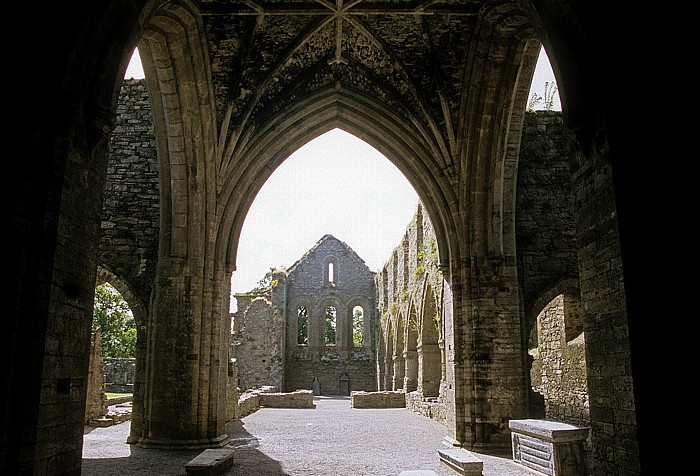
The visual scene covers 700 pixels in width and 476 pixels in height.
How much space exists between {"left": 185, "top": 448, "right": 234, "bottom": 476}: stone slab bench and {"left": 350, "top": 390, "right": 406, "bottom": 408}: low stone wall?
13121mm

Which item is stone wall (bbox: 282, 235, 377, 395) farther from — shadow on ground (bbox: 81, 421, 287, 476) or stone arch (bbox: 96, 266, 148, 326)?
shadow on ground (bbox: 81, 421, 287, 476)

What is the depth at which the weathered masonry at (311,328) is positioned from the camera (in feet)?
93.6

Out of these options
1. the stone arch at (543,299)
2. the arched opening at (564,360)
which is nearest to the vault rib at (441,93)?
the stone arch at (543,299)

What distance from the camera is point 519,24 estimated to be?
9.25m

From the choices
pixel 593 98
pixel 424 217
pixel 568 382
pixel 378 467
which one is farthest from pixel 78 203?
pixel 424 217

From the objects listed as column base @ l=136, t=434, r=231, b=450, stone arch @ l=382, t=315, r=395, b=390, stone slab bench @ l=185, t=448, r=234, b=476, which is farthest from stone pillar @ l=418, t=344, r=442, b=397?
stone slab bench @ l=185, t=448, r=234, b=476

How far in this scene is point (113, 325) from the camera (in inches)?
1336

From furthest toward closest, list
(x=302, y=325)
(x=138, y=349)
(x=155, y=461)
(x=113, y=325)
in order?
(x=113, y=325) < (x=302, y=325) < (x=138, y=349) < (x=155, y=461)

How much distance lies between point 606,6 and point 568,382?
10.1 meters

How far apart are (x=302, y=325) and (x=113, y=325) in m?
11.0

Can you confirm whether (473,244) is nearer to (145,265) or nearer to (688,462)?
(145,265)

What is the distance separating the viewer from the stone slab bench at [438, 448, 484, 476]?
7598mm

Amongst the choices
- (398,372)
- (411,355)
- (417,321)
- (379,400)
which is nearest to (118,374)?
(379,400)

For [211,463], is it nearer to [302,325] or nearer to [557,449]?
[557,449]
